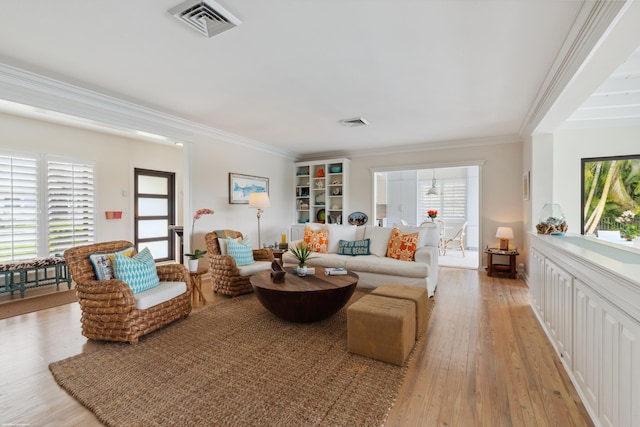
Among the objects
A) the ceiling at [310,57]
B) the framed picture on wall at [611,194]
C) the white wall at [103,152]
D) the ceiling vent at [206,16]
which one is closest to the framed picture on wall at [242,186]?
the ceiling at [310,57]

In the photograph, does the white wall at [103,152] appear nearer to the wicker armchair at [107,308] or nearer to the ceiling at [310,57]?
the ceiling at [310,57]

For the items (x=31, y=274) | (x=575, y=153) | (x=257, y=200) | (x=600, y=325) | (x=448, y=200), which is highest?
(x=575, y=153)

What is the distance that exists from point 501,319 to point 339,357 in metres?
1.99

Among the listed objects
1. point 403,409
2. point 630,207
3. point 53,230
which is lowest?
point 403,409

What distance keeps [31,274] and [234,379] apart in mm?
4416

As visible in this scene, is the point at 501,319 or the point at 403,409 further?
the point at 501,319

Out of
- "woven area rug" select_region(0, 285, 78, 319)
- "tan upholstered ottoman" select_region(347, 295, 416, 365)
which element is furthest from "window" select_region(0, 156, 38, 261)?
"tan upholstered ottoman" select_region(347, 295, 416, 365)

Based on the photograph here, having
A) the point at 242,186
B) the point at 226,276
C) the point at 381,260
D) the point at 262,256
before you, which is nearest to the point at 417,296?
the point at 381,260

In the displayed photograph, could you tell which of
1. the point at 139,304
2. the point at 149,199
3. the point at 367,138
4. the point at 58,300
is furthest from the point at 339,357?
the point at 149,199

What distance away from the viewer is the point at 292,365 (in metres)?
2.27

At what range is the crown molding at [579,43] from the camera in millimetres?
1815

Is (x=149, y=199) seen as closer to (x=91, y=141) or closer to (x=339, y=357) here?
(x=91, y=141)

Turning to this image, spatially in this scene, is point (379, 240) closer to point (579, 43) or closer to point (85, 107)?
point (579, 43)

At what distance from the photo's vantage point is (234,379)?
6.88 ft
